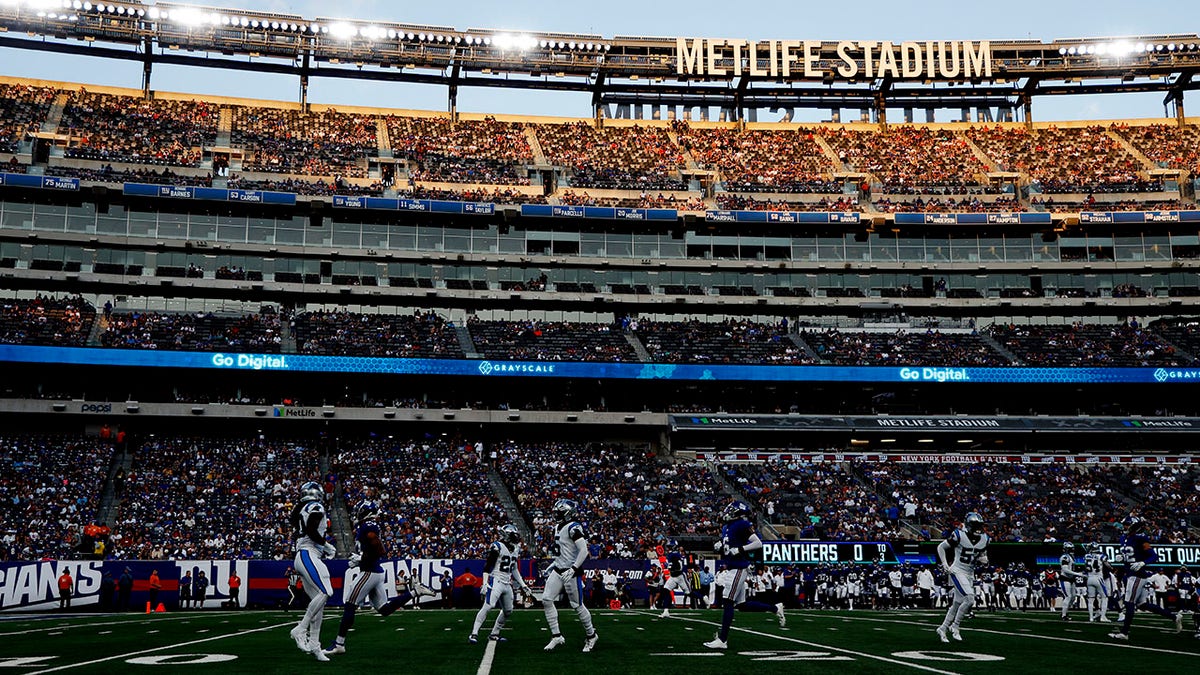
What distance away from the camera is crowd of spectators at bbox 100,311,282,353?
4841 centimetres

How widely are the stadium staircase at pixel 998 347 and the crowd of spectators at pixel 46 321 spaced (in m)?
47.1

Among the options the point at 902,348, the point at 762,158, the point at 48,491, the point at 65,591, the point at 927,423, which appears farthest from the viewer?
the point at 762,158

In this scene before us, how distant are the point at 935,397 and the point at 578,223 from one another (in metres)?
22.4

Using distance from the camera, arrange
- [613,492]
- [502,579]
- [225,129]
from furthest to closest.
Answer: [225,129], [613,492], [502,579]

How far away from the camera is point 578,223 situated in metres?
59.5

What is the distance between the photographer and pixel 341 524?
40.4 meters

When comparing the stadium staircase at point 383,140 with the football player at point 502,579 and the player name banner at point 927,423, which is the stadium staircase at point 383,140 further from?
the football player at point 502,579

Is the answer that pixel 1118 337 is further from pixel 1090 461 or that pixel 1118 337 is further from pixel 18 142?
pixel 18 142

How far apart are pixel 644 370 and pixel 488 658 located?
3846cm

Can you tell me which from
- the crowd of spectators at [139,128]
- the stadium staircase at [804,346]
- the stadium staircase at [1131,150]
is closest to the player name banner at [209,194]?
the crowd of spectators at [139,128]

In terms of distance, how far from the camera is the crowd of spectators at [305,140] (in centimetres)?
5975

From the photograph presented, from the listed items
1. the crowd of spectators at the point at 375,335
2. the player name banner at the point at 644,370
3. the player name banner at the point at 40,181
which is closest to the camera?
the player name banner at the point at 644,370

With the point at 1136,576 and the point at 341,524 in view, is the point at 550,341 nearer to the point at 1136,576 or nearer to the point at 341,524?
the point at 341,524

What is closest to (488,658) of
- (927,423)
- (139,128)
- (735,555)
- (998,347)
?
(735,555)
